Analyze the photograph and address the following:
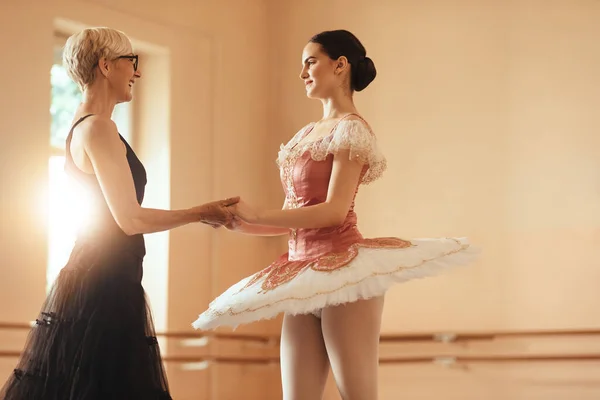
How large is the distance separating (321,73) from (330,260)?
0.59 meters

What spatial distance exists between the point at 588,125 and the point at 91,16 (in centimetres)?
242

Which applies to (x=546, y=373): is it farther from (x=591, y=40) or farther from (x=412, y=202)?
(x=591, y=40)

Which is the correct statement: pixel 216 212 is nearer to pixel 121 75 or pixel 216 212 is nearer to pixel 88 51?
pixel 121 75

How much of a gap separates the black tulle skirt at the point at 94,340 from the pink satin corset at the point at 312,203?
0.48 m

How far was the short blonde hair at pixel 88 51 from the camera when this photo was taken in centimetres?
227

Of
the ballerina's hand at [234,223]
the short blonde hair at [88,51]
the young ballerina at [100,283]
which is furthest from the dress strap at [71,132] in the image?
the ballerina's hand at [234,223]

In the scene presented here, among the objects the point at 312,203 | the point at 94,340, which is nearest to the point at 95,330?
the point at 94,340

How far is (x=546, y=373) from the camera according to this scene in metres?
3.89

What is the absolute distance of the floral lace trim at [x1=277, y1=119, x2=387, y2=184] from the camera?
2357mm

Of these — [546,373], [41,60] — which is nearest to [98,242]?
[41,60]

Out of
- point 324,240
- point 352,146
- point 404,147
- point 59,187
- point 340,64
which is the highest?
point 404,147

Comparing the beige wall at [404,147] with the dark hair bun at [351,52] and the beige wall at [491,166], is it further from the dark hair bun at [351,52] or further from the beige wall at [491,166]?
the dark hair bun at [351,52]

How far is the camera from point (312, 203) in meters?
2.44

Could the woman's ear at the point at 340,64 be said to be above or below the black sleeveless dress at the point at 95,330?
above
